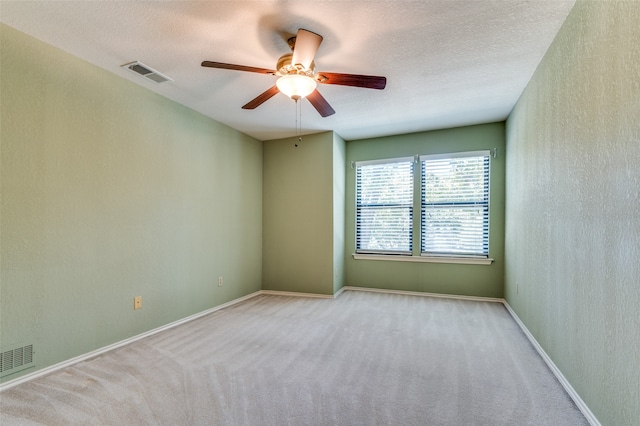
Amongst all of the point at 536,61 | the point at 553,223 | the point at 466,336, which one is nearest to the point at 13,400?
the point at 466,336

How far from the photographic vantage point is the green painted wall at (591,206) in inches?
53.1

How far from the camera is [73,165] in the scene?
8.07 feet

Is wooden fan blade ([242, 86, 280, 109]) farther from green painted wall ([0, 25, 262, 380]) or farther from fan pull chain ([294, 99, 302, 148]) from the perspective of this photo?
green painted wall ([0, 25, 262, 380])

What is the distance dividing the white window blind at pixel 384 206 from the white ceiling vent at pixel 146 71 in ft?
10.2

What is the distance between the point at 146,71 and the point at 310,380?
3.02 metres

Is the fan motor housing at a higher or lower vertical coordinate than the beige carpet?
higher

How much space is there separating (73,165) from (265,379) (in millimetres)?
2365

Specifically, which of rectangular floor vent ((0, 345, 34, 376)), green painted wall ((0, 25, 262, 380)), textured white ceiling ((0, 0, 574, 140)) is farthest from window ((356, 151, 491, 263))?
rectangular floor vent ((0, 345, 34, 376))

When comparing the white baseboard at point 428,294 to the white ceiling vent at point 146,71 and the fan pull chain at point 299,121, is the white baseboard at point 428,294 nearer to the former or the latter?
the fan pull chain at point 299,121

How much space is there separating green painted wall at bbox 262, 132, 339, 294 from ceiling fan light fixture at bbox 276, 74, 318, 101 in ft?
7.70

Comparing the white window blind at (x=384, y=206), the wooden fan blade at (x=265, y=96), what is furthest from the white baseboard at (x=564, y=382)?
the wooden fan blade at (x=265, y=96)

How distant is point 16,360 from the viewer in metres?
2.10

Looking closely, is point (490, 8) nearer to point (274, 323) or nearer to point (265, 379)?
point (265, 379)

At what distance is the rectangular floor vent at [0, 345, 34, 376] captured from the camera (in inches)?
80.0
